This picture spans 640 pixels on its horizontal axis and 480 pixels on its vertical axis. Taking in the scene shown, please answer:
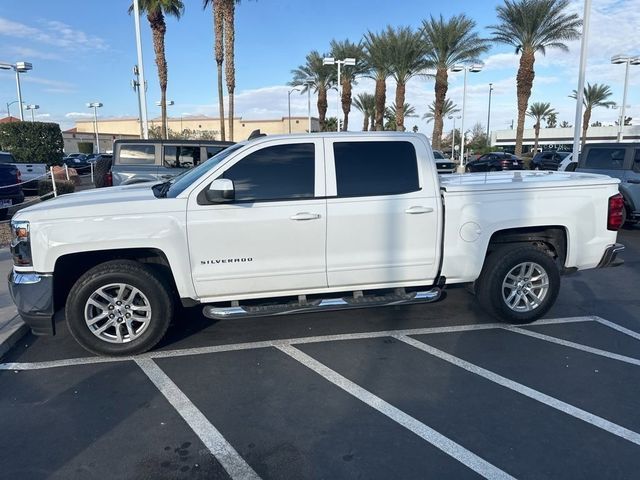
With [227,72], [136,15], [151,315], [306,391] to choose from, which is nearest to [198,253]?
[151,315]

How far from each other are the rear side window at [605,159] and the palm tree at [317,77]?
31.4 m

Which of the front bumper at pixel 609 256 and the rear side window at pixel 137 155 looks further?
the rear side window at pixel 137 155

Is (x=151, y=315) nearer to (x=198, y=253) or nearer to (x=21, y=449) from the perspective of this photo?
(x=198, y=253)

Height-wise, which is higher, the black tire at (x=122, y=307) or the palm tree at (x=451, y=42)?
the palm tree at (x=451, y=42)

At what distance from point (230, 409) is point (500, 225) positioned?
3.15 meters

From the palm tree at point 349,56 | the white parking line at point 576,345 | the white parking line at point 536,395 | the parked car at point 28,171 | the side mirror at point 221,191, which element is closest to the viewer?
the white parking line at point 536,395

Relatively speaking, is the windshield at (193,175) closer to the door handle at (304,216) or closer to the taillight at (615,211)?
the door handle at (304,216)

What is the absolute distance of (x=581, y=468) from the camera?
9.78 ft

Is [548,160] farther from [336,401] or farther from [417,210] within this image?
[336,401]

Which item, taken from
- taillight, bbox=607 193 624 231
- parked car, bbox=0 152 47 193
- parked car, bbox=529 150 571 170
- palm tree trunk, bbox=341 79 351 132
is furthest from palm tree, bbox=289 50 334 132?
taillight, bbox=607 193 624 231

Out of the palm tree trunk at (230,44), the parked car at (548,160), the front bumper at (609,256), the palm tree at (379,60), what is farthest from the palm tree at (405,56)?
the front bumper at (609,256)

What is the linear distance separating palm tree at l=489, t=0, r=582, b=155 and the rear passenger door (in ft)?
89.1

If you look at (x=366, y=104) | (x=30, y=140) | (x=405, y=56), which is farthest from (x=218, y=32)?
(x=366, y=104)

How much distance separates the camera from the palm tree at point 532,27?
1066 inches
